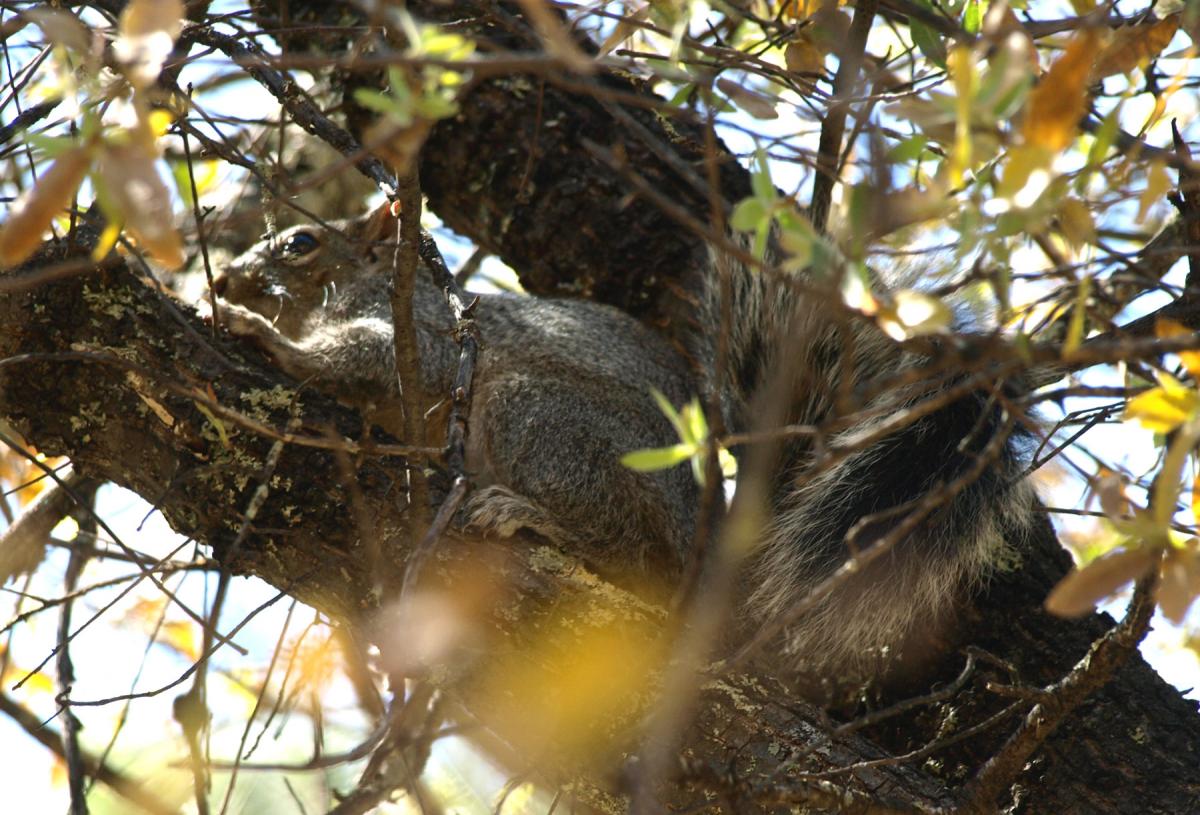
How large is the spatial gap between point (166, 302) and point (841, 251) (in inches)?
54.6

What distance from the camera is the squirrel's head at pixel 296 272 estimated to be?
321 centimetres

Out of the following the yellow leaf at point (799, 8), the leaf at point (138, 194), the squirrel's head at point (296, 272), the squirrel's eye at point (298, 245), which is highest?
the squirrel's eye at point (298, 245)

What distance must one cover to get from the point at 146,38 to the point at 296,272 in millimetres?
2321

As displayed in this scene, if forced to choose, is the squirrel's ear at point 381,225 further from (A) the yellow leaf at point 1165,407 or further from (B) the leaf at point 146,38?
(A) the yellow leaf at point 1165,407

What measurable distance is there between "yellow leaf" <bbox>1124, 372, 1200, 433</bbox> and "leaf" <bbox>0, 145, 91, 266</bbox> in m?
1.12

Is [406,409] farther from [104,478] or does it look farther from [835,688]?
[835,688]

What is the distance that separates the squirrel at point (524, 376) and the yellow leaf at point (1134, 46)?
1439mm

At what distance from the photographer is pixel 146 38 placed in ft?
3.59

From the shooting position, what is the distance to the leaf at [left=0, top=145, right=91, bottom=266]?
3.51 feet

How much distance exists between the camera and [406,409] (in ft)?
6.22

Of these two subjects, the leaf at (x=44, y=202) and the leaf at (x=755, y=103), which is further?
the leaf at (x=755, y=103)

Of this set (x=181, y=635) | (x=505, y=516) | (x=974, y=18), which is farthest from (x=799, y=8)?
(x=181, y=635)

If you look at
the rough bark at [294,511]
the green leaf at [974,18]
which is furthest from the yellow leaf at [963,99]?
the rough bark at [294,511]

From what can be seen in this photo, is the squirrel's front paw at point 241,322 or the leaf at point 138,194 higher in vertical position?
the squirrel's front paw at point 241,322
